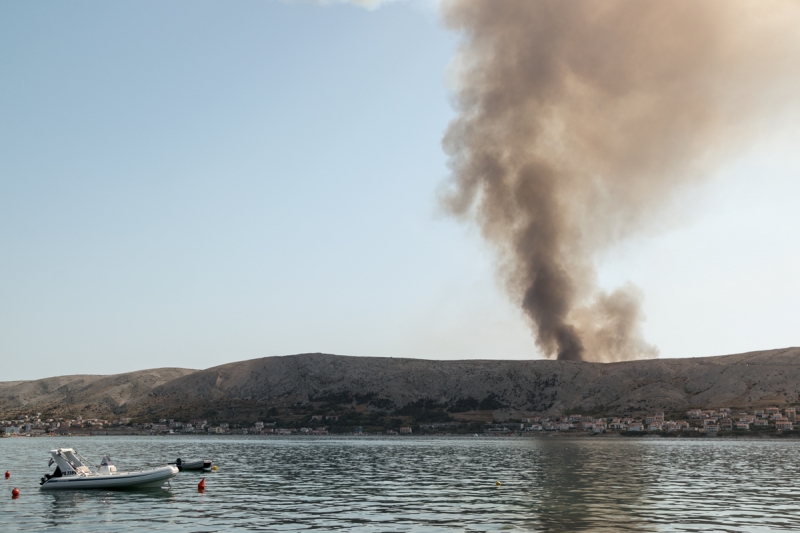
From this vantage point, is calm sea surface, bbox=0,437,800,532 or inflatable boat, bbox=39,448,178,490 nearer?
calm sea surface, bbox=0,437,800,532

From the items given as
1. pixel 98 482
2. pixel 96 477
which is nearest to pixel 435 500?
pixel 98 482

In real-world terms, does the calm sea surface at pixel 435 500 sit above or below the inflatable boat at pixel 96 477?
below

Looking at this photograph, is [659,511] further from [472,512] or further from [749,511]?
[472,512]

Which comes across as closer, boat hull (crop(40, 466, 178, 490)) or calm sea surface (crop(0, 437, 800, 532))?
calm sea surface (crop(0, 437, 800, 532))

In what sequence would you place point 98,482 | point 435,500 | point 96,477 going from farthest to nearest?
point 96,477 < point 98,482 < point 435,500

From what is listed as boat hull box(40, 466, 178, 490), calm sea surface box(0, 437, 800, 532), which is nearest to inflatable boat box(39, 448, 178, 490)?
boat hull box(40, 466, 178, 490)

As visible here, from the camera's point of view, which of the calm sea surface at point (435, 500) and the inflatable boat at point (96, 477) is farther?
the inflatable boat at point (96, 477)

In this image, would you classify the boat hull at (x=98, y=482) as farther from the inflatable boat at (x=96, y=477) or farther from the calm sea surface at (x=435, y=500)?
the calm sea surface at (x=435, y=500)

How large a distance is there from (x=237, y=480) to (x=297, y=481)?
8.55 meters

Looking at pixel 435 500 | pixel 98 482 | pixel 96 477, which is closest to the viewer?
pixel 435 500

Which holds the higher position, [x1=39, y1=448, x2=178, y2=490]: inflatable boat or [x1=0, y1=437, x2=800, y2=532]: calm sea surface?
[x1=39, y1=448, x2=178, y2=490]: inflatable boat

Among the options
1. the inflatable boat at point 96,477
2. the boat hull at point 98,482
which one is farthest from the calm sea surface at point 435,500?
the inflatable boat at point 96,477

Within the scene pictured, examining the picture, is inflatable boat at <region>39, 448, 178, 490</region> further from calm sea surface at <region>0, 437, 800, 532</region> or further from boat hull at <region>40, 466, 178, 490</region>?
calm sea surface at <region>0, 437, 800, 532</region>

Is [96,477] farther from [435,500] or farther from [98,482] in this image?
[435,500]
